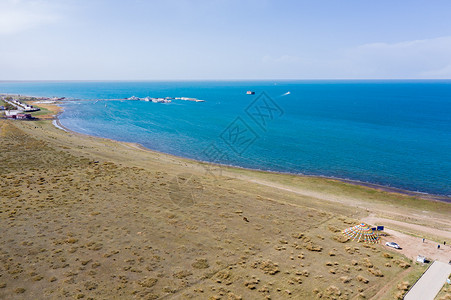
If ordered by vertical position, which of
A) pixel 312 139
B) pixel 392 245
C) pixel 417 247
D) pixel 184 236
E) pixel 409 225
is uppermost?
pixel 312 139

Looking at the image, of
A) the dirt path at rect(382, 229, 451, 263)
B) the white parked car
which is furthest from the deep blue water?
the white parked car

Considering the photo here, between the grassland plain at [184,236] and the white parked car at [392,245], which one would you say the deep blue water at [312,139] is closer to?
the grassland plain at [184,236]

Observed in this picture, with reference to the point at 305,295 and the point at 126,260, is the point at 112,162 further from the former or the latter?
the point at 305,295

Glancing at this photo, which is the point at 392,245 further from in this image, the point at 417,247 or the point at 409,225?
the point at 409,225

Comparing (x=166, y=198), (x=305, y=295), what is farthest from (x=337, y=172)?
(x=305, y=295)

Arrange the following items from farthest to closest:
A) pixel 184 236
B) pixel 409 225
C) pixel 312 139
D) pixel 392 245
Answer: pixel 312 139, pixel 409 225, pixel 184 236, pixel 392 245

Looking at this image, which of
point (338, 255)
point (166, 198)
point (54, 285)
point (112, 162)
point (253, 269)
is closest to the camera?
point (54, 285)

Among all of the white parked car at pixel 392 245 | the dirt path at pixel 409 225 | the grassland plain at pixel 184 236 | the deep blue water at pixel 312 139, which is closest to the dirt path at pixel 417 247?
the white parked car at pixel 392 245

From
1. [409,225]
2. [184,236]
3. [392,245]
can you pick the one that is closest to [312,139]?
[409,225]
